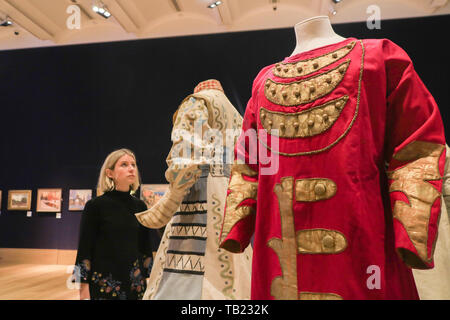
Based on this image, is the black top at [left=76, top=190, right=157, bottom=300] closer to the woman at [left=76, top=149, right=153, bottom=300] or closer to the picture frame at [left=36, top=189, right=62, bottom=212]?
the woman at [left=76, top=149, right=153, bottom=300]

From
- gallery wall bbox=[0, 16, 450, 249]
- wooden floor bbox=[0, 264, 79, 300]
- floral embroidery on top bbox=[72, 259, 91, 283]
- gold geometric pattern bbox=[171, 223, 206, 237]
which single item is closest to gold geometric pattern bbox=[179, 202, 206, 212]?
gold geometric pattern bbox=[171, 223, 206, 237]

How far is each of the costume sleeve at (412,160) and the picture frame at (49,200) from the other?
6.58m

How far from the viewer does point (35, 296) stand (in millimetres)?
4383

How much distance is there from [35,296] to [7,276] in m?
1.82

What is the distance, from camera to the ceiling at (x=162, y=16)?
4.91 metres

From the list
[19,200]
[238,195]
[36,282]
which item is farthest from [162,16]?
[238,195]

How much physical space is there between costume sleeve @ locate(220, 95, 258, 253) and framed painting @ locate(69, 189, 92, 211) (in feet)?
18.1

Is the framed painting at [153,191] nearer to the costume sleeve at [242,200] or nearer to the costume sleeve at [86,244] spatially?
the costume sleeve at [86,244]

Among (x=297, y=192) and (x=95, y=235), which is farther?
(x=95, y=235)

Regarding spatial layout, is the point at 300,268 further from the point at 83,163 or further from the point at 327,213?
the point at 83,163

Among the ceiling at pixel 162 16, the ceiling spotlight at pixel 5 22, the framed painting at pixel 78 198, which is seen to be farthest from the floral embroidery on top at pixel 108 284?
the ceiling spotlight at pixel 5 22

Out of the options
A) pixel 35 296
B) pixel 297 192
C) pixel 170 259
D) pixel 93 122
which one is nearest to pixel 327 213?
pixel 297 192

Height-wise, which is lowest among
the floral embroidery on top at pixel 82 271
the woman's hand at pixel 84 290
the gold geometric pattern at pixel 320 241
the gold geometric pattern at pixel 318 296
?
the woman's hand at pixel 84 290

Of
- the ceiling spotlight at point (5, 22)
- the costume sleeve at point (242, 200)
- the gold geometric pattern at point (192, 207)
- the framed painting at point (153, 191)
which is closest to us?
the costume sleeve at point (242, 200)
